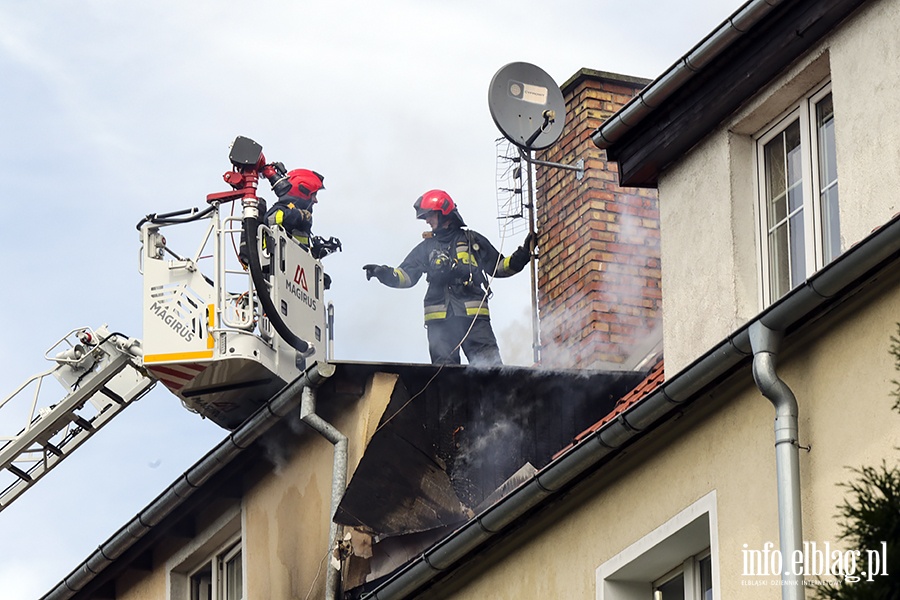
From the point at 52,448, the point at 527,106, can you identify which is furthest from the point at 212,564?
the point at 52,448

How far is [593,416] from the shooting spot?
13.8m

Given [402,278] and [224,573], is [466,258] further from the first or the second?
[224,573]

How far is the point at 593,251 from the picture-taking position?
14.7 m

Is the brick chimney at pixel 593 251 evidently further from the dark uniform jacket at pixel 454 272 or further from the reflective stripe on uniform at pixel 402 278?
the reflective stripe on uniform at pixel 402 278

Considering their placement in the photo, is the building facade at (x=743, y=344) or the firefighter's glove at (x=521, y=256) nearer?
the building facade at (x=743, y=344)

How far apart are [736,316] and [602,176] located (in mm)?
5409

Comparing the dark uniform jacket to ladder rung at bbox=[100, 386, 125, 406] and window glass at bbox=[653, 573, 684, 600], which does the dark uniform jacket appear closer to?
ladder rung at bbox=[100, 386, 125, 406]

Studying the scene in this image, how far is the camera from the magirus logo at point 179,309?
1642 cm

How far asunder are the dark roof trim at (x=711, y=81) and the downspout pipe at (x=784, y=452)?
7.01 ft

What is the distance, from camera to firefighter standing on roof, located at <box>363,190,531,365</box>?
1609 centimetres

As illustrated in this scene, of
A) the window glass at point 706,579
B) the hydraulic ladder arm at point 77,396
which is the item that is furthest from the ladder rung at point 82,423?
the window glass at point 706,579

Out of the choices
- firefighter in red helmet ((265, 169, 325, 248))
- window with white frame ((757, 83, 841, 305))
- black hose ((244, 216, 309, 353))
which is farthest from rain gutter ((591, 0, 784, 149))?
firefighter in red helmet ((265, 169, 325, 248))

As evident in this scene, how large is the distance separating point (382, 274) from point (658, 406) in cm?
761

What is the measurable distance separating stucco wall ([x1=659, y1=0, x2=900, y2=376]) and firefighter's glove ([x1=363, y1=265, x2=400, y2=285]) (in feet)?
18.1
